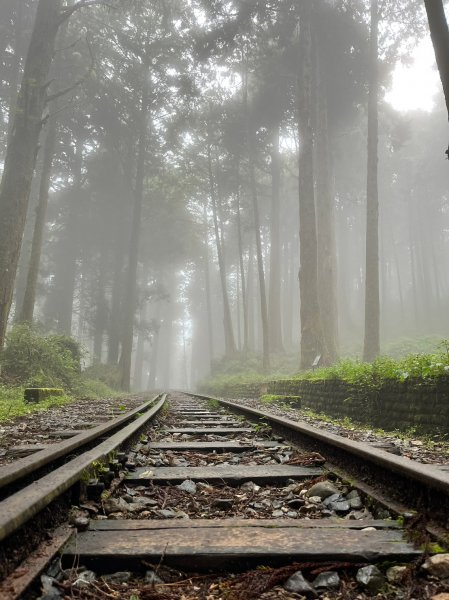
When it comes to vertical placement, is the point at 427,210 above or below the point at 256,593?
above

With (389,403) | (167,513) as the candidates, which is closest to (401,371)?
(389,403)

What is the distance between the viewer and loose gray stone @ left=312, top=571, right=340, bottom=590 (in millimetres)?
1536

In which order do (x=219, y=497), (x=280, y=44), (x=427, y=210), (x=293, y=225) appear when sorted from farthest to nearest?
(x=427, y=210) < (x=293, y=225) < (x=280, y=44) < (x=219, y=497)

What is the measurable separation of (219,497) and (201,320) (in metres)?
52.0

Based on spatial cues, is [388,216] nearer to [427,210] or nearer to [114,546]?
[427,210]

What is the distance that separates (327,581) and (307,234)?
A: 1361 centimetres

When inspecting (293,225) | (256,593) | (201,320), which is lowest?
(256,593)

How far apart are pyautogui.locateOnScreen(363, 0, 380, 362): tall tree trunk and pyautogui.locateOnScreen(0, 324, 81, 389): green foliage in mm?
8713

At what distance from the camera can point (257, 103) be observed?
69.9 feet

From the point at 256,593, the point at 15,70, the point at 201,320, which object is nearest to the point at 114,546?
the point at 256,593

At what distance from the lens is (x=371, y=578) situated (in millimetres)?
1533

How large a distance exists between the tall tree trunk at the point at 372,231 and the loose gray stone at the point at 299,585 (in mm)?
12553

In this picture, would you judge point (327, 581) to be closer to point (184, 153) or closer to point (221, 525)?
point (221, 525)

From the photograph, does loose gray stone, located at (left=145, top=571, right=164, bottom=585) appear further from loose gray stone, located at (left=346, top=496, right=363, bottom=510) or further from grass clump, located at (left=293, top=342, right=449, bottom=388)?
grass clump, located at (left=293, top=342, right=449, bottom=388)
